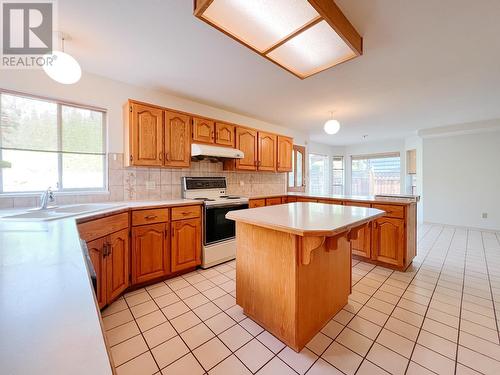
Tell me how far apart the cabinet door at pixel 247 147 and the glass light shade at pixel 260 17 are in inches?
77.5

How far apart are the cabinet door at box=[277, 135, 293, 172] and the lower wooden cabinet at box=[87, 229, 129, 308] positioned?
310 cm

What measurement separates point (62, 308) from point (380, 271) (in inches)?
124

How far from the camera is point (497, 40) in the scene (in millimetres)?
1879

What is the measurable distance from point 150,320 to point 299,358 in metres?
1.21

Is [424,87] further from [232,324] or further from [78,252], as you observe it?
[78,252]

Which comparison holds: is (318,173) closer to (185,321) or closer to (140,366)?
(185,321)

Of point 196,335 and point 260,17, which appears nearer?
point 260,17

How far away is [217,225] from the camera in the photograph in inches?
111

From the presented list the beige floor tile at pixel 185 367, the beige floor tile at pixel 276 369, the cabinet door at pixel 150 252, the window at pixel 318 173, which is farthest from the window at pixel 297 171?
the beige floor tile at pixel 185 367

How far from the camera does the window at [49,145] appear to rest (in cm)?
208

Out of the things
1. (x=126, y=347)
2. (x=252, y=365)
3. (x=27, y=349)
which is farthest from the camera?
(x=126, y=347)

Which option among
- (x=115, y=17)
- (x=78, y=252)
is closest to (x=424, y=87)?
(x=115, y=17)

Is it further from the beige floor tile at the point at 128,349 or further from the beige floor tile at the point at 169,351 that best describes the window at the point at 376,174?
the beige floor tile at the point at 128,349

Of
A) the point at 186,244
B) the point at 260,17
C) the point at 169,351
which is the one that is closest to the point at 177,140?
the point at 186,244
